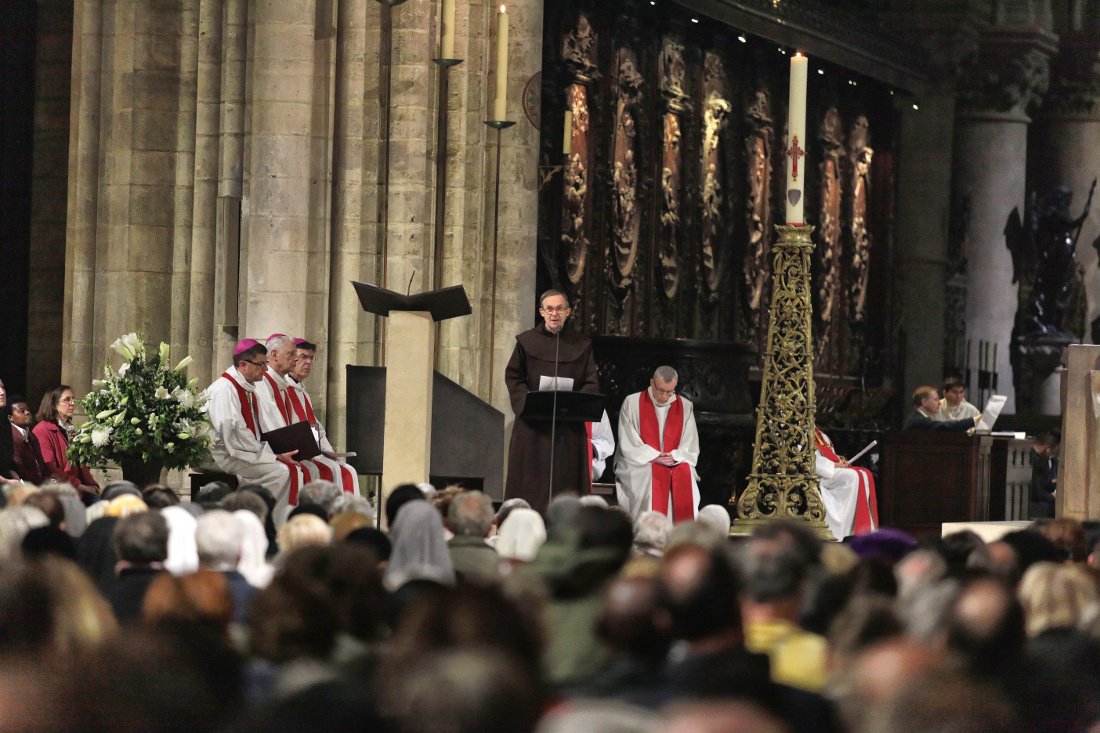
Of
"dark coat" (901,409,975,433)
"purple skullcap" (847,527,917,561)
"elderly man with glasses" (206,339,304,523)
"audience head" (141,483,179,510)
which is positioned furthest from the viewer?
"dark coat" (901,409,975,433)

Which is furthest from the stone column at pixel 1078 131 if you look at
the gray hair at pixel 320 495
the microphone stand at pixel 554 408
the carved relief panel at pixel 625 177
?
the gray hair at pixel 320 495

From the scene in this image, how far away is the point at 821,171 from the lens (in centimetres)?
2138

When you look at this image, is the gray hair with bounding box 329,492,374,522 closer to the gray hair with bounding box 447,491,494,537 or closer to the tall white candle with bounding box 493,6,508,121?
the gray hair with bounding box 447,491,494,537

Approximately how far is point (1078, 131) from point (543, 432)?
17281mm

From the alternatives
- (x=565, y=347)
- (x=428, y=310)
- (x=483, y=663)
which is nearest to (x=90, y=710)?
(x=483, y=663)

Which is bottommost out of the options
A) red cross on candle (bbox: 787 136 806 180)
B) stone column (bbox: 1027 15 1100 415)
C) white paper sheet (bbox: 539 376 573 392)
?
white paper sheet (bbox: 539 376 573 392)

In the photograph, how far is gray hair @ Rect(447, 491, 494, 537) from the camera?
690 cm

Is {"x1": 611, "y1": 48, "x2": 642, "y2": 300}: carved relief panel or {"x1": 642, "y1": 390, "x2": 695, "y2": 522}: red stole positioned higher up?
{"x1": 611, "y1": 48, "x2": 642, "y2": 300}: carved relief panel

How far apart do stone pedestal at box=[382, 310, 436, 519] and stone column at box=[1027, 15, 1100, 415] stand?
19277 mm

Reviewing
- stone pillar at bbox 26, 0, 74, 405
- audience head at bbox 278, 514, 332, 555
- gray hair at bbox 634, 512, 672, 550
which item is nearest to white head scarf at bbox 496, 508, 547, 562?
gray hair at bbox 634, 512, 672, 550

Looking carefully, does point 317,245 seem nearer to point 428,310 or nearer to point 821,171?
point 428,310

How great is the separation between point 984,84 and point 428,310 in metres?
17.5

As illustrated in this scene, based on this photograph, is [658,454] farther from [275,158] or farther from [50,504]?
[50,504]

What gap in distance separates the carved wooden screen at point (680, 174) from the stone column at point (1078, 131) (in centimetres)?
539
